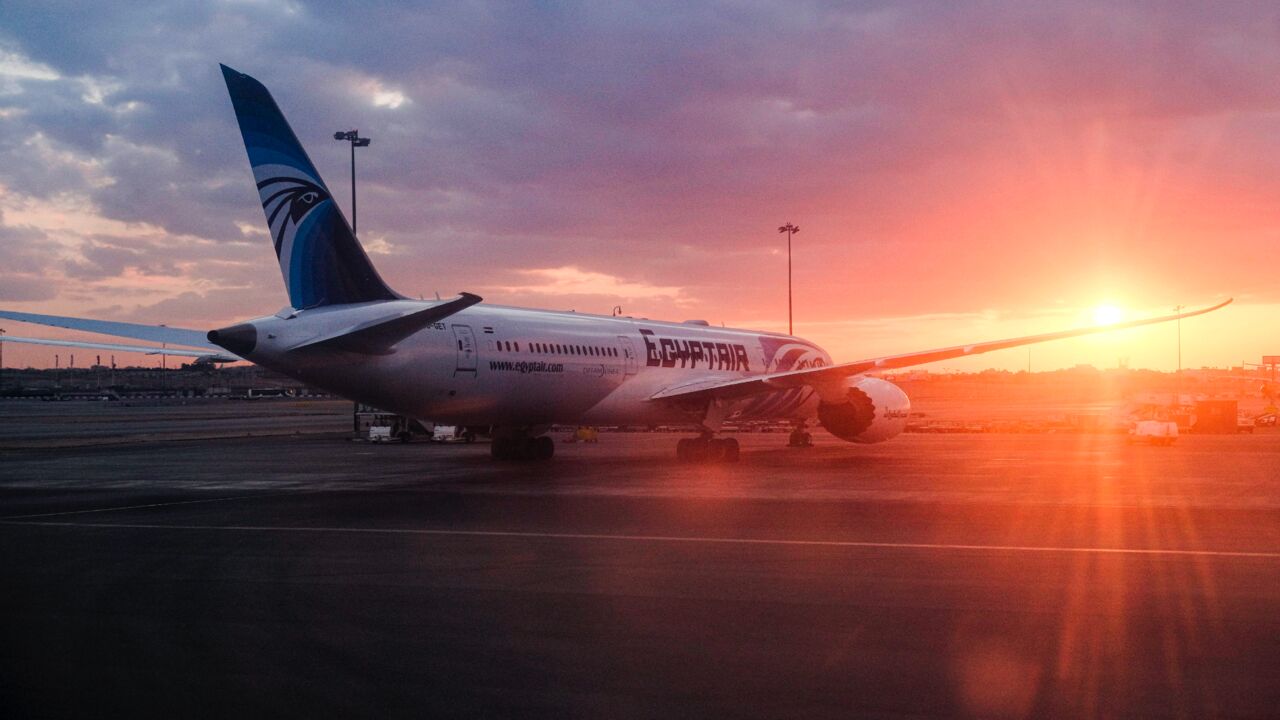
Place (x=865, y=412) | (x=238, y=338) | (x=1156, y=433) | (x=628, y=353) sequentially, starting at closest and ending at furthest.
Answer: (x=238, y=338) → (x=628, y=353) → (x=865, y=412) → (x=1156, y=433)

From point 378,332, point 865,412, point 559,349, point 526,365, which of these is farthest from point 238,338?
point 865,412

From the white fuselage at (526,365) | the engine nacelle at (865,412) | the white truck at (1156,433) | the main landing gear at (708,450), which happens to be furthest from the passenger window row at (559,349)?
the white truck at (1156,433)

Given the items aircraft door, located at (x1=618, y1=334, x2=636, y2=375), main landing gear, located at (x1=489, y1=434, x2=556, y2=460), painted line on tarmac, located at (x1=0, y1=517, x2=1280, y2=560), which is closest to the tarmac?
painted line on tarmac, located at (x1=0, y1=517, x2=1280, y2=560)

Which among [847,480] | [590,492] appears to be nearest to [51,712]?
[590,492]

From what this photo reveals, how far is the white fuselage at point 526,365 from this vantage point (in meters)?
19.0

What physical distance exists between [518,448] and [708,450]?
478 centimetres

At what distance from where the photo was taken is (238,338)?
58.1ft

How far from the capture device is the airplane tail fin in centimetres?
1883

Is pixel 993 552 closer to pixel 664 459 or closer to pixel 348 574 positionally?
pixel 348 574

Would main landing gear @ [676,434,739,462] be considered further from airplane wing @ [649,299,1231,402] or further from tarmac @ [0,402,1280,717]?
tarmac @ [0,402,1280,717]

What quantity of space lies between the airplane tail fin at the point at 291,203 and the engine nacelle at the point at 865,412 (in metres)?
15.8

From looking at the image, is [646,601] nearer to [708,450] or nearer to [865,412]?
[708,450]

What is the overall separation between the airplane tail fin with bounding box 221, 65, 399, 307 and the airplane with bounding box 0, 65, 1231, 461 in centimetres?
2

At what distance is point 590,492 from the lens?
18047 mm
